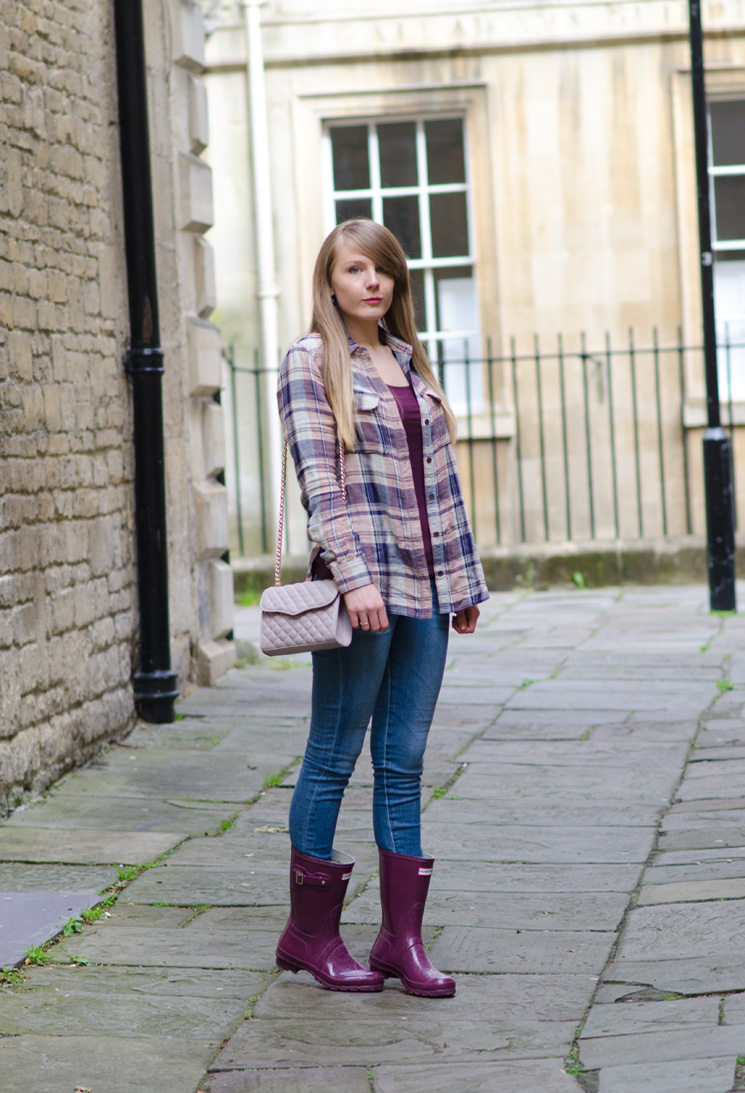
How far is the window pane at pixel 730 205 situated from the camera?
11.9 m

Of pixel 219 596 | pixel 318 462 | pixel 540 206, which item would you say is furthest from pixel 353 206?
pixel 318 462

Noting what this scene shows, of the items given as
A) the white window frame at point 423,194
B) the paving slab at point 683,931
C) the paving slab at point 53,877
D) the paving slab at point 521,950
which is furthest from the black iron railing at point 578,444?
the paving slab at point 521,950

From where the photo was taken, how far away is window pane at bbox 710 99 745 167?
38.6 feet

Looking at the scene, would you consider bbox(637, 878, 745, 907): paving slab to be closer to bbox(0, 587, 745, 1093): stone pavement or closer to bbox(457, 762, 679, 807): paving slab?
bbox(0, 587, 745, 1093): stone pavement

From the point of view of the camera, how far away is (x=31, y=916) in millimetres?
3885

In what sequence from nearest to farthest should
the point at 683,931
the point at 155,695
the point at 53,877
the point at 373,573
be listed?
the point at 373,573 < the point at 683,931 < the point at 53,877 < the point at 155,695

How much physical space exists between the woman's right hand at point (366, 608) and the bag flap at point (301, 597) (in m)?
0.04

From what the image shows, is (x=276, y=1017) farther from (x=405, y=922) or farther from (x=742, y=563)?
(x=742, y=563)

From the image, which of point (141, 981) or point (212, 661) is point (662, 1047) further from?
point (212, 661)

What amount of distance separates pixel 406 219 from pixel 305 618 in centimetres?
925

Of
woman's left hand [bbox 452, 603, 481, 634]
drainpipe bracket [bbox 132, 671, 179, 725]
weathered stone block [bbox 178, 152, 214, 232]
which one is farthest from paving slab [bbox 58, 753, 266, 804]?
weathered stone block [bbox 178, 152, 214, 232]

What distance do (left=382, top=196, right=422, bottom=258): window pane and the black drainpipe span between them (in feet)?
18.7

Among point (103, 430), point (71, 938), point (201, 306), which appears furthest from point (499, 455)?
point (71, 938)

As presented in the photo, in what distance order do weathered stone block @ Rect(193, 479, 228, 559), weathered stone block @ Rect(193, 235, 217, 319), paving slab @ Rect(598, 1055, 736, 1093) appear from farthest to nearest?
weathered stone block @ Rect(193, 235, 217, 319)
weathered stone block @ Rect(193, 479, 228, 559)
paving slab @ Rect(598, 1055, 736, 1093)
